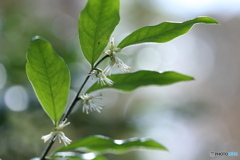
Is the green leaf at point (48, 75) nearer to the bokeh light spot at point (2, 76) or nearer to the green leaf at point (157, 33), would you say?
the green leaf at point (157, 33)

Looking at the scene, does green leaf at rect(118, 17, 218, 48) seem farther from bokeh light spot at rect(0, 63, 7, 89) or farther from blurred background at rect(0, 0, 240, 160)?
bokeh light spot at rect(0, 63, 7, 89)

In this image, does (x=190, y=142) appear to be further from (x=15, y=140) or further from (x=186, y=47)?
(x=15, y=140)

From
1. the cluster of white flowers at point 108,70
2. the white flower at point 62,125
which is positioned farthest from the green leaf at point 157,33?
the white flower at point 62,125

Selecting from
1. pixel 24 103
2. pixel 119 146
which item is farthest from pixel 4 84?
pixel 119 146

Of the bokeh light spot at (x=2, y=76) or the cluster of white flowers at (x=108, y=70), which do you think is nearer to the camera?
the cluster of white flowers at (x=108, y=70)

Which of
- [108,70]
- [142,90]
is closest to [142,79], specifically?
[108,70]
